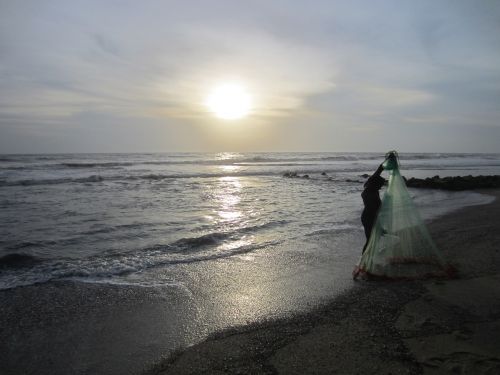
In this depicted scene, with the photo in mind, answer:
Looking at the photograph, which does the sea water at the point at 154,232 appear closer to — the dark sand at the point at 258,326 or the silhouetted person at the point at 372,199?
the dark sand at the point at 258,326

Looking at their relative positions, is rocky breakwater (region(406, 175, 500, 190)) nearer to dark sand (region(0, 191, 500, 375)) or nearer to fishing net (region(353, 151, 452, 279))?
dark sand (region(0, 191, 500, 375))

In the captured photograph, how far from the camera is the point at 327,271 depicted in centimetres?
607

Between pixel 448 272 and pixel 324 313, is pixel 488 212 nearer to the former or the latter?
pixel 448 272

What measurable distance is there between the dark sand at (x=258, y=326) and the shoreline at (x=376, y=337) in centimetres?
1

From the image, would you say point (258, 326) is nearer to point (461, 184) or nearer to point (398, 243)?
point (398, 243)

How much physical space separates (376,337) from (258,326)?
4.28 feet

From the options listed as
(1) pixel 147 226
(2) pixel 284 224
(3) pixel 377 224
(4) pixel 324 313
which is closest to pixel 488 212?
(2) pixel 284 224

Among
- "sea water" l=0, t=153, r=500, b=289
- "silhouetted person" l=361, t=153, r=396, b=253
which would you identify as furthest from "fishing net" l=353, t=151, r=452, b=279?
"sea water" l=0, t=153, r=500, b=289

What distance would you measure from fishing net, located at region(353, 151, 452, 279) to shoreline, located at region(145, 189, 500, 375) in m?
0.34

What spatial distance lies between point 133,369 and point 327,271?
12.0ft

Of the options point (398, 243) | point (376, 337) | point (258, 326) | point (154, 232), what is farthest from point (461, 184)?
point (258, 326)

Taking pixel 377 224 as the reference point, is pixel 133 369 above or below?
below

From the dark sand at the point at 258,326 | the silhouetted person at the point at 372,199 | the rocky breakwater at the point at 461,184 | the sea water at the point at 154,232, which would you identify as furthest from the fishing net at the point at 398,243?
the rocky breakwater at the point at 461,184

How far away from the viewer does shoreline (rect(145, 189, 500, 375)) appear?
10.8 feet
